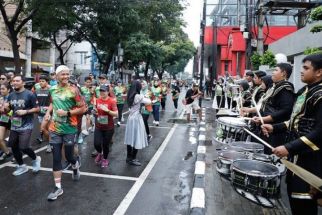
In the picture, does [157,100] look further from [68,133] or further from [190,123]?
[68,133]

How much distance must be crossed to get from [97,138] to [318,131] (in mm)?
4992

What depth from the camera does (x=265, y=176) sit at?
355 centimetres

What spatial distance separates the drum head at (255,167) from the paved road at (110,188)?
1.56 m

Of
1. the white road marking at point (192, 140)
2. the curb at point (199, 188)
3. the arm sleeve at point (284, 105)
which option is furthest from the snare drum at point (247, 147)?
the white road marking at point (192, 140)

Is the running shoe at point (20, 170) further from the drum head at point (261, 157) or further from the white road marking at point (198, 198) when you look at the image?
the drum head at point (261, 157)

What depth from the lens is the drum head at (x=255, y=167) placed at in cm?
365

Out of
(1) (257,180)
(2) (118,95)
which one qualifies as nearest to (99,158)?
(1) (257,180)

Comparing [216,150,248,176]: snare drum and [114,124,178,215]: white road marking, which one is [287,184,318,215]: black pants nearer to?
[216,150,248,176]: snare drum

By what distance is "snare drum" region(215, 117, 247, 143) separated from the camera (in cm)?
536

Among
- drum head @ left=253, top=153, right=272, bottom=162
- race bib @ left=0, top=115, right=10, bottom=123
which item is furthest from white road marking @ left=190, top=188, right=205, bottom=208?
race bib @ left=0, top=115, right=10, bottom=123

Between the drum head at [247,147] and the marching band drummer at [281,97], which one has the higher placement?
the marching band drummer at [281,97]

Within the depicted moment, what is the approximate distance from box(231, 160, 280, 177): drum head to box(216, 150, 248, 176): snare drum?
1.29 ft

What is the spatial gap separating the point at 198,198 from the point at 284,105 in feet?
6.14

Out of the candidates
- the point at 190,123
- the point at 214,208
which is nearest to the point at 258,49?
the point at 190,123
